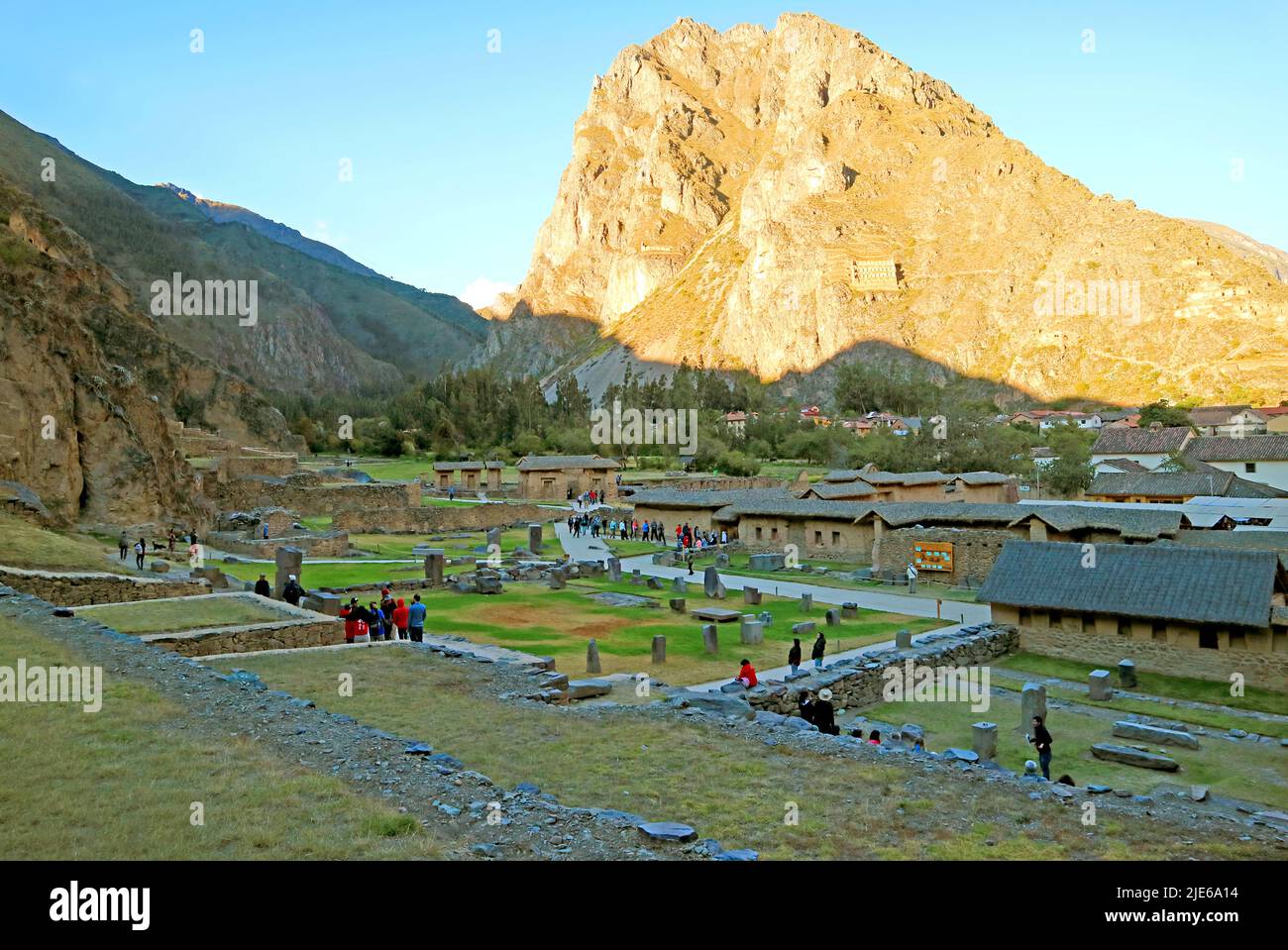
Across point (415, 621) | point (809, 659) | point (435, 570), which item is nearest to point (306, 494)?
point (435, 570)

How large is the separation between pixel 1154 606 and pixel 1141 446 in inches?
2333

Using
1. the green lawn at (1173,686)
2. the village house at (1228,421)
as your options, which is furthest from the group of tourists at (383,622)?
the village house at (1228,421)

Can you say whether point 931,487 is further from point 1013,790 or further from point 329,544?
point 1013,790

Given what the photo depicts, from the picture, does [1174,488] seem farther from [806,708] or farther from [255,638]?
[255,638]

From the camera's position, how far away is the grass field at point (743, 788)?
A: 888 cm

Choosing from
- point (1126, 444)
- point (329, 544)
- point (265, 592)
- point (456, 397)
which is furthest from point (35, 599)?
point (456, 397)

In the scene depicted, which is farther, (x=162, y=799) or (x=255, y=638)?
(x=255, y=638)

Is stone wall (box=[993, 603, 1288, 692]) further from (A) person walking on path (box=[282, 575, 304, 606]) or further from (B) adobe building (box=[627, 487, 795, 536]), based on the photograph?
(B) adobe building (box=[627, 487, 795, 536])

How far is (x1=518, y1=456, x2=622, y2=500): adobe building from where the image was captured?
72.0 metres

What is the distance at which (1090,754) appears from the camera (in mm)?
16016

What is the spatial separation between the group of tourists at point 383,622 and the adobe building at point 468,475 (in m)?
51.8

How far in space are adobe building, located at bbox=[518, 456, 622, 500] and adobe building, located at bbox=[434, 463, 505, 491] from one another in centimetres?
378

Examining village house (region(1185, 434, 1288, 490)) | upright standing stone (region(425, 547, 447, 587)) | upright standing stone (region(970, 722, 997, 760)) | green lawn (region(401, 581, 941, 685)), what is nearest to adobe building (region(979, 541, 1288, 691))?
green lawn (region(401, 581, 941, 685))

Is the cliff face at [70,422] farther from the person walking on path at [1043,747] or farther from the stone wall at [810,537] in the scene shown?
the person walking on path at [1043,747]
